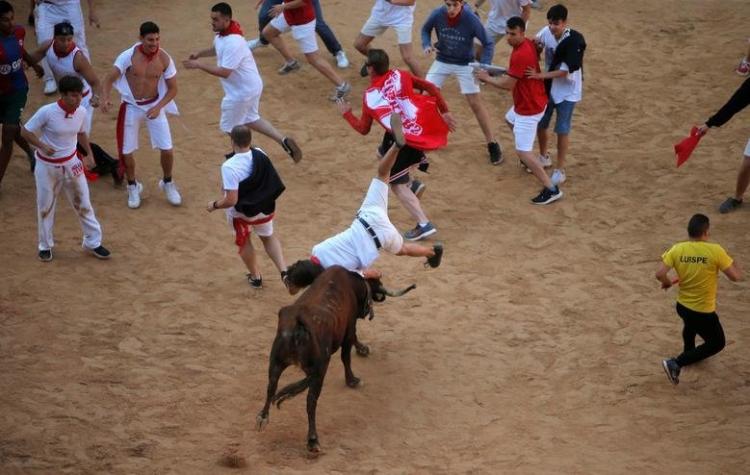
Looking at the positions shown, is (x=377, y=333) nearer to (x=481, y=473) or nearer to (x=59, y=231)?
(x=481, y=473)

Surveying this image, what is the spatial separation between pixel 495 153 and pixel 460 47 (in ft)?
4.53

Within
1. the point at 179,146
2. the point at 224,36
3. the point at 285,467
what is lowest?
the point at 179,146

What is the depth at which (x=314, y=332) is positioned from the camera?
7.77 metres

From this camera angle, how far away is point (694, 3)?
17.3 meters

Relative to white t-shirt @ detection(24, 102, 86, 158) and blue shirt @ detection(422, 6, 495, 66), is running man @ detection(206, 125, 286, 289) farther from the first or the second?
blue shirt @ detection(422, 6, 495, 66)

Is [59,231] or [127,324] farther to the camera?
[59,231]

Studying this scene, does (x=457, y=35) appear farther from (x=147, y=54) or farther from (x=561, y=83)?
(x=147, y=54)

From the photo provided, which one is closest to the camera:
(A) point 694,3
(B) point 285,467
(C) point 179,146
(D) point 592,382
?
(B) point 285,467

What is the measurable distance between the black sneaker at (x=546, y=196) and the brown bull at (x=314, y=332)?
164 inches

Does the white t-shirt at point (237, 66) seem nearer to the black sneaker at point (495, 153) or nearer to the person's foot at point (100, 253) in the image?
the person's foot at point (100, 253)

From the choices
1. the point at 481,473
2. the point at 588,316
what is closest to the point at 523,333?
the point at 588,316

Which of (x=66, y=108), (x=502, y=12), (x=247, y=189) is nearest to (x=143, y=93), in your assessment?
(x=66, y=108)

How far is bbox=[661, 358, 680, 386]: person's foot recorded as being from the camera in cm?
889

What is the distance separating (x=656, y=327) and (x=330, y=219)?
389cm
